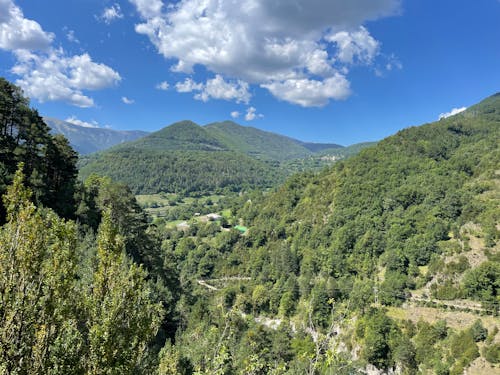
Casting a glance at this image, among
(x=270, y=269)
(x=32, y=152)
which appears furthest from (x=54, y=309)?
(x=270, y=269)

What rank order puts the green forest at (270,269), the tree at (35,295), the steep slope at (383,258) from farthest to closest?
1. the steep slope at (383,258)
2. the green forest at (270,269)
3. the tree at (35,295)

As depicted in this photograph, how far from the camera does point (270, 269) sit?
274ft

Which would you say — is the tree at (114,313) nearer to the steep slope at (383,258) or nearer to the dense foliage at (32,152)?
the steep slope at (383,258)

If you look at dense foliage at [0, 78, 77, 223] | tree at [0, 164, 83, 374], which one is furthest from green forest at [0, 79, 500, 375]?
dense foliage at [0, 78, 77, 223]

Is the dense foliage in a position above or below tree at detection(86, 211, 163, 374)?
above

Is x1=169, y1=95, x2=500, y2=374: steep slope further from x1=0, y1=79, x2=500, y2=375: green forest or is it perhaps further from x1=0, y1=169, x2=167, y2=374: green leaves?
x1=0, y1=169, x2=167, y2=374: green leaves

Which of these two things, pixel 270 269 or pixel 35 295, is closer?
pixel 35 295

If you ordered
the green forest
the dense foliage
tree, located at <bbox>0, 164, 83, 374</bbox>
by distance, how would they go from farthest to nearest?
the dense foliage < the green forest < tree, located at <bbox>0, 164, 83, 374</bbox>

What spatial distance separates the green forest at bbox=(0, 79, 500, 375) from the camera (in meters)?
7.12

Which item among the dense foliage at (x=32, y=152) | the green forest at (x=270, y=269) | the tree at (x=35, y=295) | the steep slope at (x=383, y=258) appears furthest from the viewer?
the steep slope at (x=383, y=258)

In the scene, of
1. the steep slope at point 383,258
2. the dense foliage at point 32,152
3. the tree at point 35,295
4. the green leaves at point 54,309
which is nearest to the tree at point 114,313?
the green leaves at point 54,309

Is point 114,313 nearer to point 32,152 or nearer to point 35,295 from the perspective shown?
point 35,295

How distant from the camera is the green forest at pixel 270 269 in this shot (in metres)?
7.12

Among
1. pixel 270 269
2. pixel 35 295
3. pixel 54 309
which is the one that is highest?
pixel 35 295
